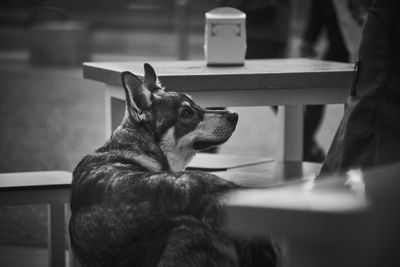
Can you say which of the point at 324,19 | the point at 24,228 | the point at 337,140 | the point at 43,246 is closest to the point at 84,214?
the point at 337,140

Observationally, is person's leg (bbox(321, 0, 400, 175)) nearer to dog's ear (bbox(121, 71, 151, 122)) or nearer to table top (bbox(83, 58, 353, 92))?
dog's ear (bbox(121, 71, 151, 122))

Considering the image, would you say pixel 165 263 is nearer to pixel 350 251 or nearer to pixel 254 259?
pixel 254 259

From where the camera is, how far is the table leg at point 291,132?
17.2 ft

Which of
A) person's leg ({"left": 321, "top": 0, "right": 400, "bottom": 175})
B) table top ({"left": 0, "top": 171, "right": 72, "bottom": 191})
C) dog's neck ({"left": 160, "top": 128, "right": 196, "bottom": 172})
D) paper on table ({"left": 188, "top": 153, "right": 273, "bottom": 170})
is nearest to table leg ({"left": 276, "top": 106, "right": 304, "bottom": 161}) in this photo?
paper on table ({"left": 188, "top": 153, "right": 273, "bottom": 170})

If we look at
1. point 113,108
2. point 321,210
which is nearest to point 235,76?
point 113,108

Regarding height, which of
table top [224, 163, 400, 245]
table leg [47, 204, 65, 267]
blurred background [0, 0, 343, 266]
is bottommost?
blurred background [0, 0, 343, 266]

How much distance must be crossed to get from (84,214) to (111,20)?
79.5ft

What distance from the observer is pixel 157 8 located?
1061 inches

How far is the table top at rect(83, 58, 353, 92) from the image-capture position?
4.10m

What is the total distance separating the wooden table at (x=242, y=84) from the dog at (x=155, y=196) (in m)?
0.64

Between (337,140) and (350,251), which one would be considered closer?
(350,251)

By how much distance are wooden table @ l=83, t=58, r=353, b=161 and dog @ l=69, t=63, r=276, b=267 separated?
2.09 feet

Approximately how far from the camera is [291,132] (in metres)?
5.26

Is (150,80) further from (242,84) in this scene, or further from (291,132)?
(291,132)
